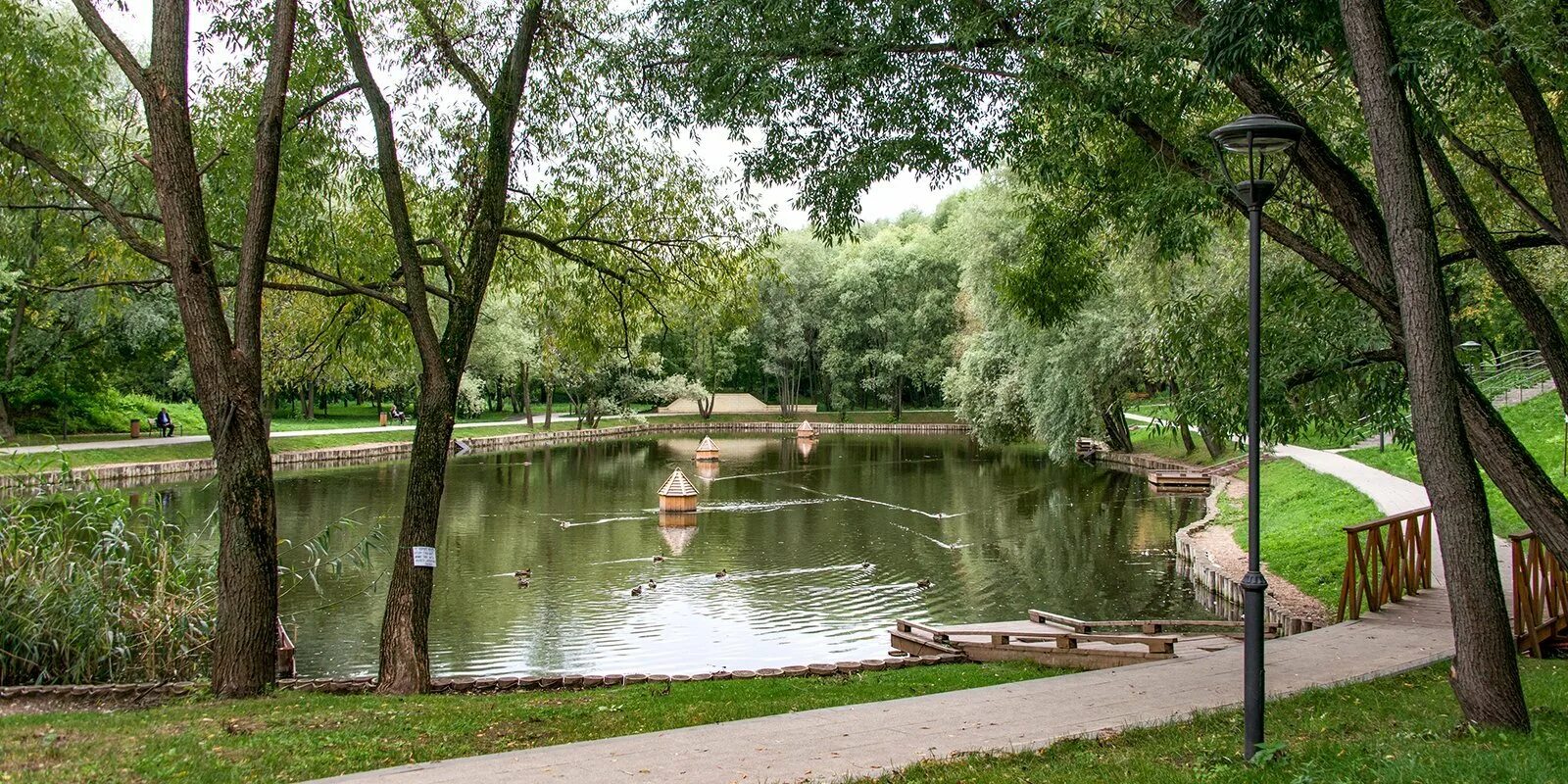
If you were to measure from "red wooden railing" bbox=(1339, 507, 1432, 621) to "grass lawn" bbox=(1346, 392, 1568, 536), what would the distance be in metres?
4.30

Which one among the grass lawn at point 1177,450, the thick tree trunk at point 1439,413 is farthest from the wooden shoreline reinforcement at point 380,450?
the grass lawn at point 1177,450

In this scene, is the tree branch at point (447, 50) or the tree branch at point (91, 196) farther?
the tree branch at point (447, 50)

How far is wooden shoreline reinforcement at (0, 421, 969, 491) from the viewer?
28156 millimetres

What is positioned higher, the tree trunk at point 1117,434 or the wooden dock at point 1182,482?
the tree trunk at point 1117,434

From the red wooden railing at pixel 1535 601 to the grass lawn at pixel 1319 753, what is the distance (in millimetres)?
2844

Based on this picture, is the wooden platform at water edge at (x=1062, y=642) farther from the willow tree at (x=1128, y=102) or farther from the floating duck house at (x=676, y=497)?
the floating duck house at (x=676, y=497)

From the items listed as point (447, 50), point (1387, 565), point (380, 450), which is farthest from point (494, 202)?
point (380, 450)

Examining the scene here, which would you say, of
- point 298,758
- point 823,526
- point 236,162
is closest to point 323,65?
point 236,162

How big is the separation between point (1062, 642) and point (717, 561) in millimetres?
10975

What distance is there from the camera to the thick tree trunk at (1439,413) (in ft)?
21.4

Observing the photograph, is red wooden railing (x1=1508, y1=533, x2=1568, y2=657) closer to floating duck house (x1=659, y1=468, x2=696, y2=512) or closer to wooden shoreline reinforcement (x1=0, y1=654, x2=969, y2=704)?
wooden shoreline reinforcement (x1=0, y1=654, x2=969, y2=704)

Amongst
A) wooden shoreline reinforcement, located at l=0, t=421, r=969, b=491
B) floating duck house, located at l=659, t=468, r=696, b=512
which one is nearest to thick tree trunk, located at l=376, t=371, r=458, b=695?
wooden shoreline reinforcement, located at l=0, t=421, r=969, b=491

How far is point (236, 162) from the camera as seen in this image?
10.7m

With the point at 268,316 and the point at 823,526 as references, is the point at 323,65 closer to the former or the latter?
the point at 268,316
